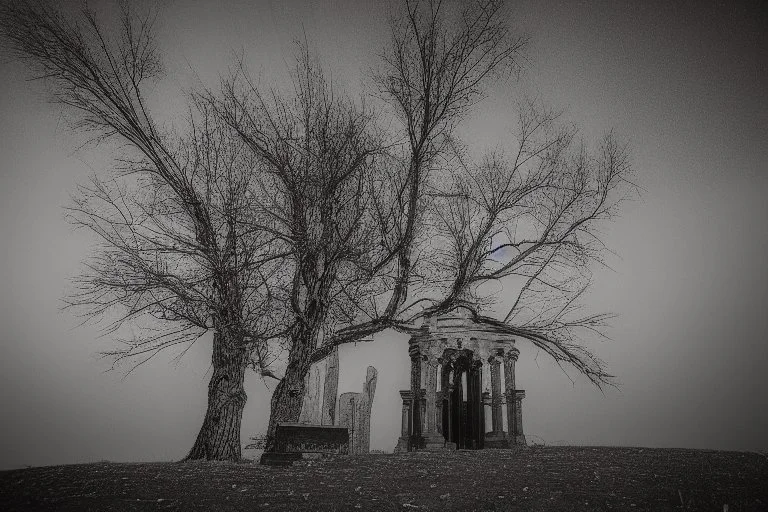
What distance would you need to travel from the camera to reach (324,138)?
10.2 meters

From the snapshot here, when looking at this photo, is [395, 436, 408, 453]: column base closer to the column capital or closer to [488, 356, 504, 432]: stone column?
[488, 356, 504, 432]: stone column

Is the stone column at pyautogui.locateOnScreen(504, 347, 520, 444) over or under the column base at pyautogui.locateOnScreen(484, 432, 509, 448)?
over

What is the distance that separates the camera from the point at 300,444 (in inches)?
360

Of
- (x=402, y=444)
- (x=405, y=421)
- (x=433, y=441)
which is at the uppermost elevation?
(x=405, y=421)

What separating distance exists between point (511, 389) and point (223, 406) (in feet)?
36.0

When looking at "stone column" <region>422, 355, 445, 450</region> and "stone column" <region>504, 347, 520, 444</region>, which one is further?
"stone column" <region>504, 347, 520, 444</region>

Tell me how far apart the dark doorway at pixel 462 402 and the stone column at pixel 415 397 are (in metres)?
1.52

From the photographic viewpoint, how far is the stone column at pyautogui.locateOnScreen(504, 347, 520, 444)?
57.0 feet

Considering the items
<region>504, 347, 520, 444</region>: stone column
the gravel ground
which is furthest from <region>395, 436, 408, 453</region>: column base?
the gravel ground

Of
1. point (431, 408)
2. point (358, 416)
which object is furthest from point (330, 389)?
point (431, 408)

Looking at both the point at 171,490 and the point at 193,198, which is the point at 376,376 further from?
the point at 171,490

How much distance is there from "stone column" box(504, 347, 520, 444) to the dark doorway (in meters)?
1.16

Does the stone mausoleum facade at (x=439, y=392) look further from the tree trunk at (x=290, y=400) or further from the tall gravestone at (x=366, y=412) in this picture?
the tree trunk at (x=290, y=400)

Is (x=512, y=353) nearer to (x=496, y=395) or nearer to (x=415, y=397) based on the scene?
(x=496, y=395)
